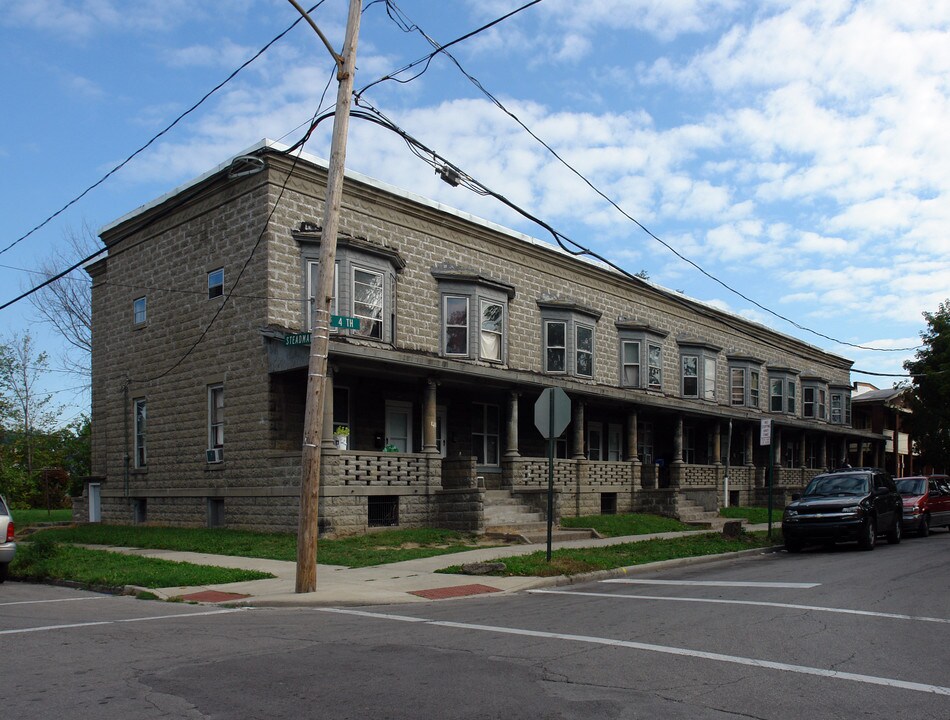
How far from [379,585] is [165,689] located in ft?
21.6

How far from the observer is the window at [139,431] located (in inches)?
986

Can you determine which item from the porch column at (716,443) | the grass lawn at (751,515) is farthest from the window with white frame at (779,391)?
the grass lawn at (751,515)

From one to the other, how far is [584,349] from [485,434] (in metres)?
4.95

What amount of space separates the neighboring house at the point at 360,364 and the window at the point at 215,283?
47mm

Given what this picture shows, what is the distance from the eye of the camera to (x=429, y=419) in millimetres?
21656

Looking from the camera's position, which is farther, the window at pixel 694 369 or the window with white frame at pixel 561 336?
the window at pixel 694 369

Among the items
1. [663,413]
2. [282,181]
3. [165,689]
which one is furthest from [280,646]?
[663,413]

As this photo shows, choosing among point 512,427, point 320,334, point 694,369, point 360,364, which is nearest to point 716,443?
point 694,369

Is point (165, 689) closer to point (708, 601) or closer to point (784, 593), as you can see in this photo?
point (708, 601)

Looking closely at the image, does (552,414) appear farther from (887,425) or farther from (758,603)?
(887,425)

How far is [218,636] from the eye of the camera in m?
8.83

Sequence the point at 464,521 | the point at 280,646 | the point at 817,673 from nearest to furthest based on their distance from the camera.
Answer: the point at 817,673
the point at 280,646
the point at 464,521

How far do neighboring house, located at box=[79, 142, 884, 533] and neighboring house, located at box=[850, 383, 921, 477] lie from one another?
25084 millimetres

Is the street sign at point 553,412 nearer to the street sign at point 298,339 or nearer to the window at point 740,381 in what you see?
the street sign at point 298,339
